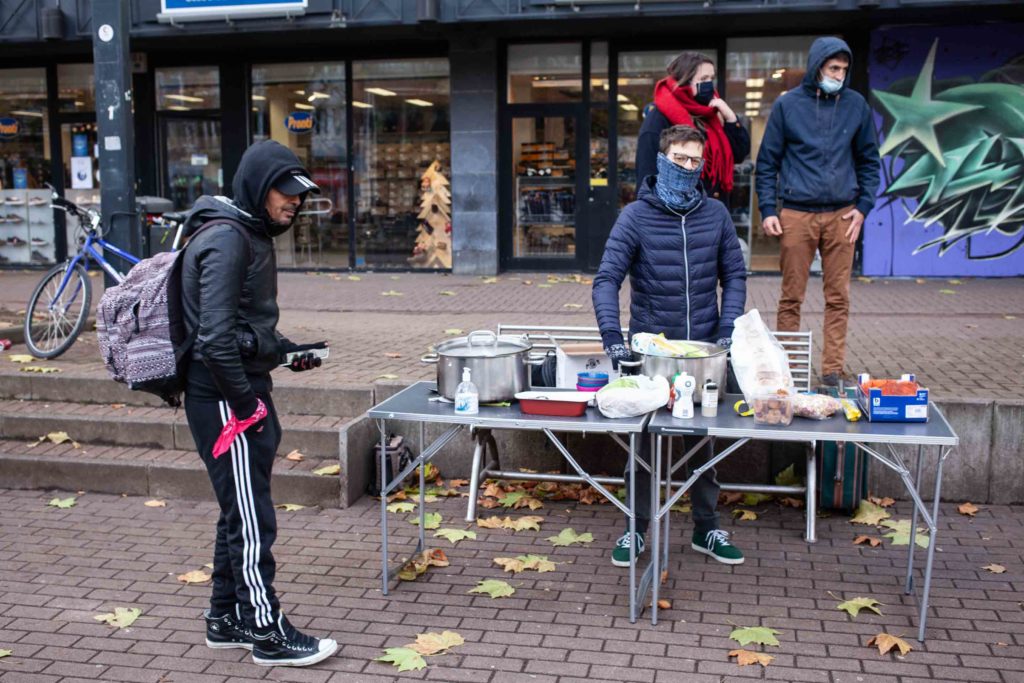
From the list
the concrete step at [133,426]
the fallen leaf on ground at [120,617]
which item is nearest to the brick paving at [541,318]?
the concrete step at [133,426]

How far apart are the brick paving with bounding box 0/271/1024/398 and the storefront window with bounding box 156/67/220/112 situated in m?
2.90

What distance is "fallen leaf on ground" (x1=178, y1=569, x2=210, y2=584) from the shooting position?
17.2 feet

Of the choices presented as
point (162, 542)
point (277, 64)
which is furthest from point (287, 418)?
point (277, 64)

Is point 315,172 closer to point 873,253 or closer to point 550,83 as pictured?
point 550,83

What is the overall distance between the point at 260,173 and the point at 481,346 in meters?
1.49

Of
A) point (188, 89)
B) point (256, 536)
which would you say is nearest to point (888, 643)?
point (256, 536)

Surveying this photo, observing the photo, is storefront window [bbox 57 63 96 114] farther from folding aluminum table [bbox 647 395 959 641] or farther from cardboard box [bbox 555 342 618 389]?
folding aluminum table [bbox 647 395 959 641]

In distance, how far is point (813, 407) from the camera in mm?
4664

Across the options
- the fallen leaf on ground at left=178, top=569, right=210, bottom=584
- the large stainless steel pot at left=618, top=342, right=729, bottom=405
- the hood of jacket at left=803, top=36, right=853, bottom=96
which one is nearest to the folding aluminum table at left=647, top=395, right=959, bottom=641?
the large stainless steel pot at left=618, top=342, right=729, bottom=405

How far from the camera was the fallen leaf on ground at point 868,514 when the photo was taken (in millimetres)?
6023

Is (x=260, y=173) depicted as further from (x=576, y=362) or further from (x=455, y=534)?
(x=455, y=534)

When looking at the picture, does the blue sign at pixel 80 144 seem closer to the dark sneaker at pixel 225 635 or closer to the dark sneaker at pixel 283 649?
the dark sneaker at pixel 225 635

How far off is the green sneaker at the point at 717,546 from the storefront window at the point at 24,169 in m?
14.0

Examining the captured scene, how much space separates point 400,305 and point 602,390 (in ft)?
24.1
